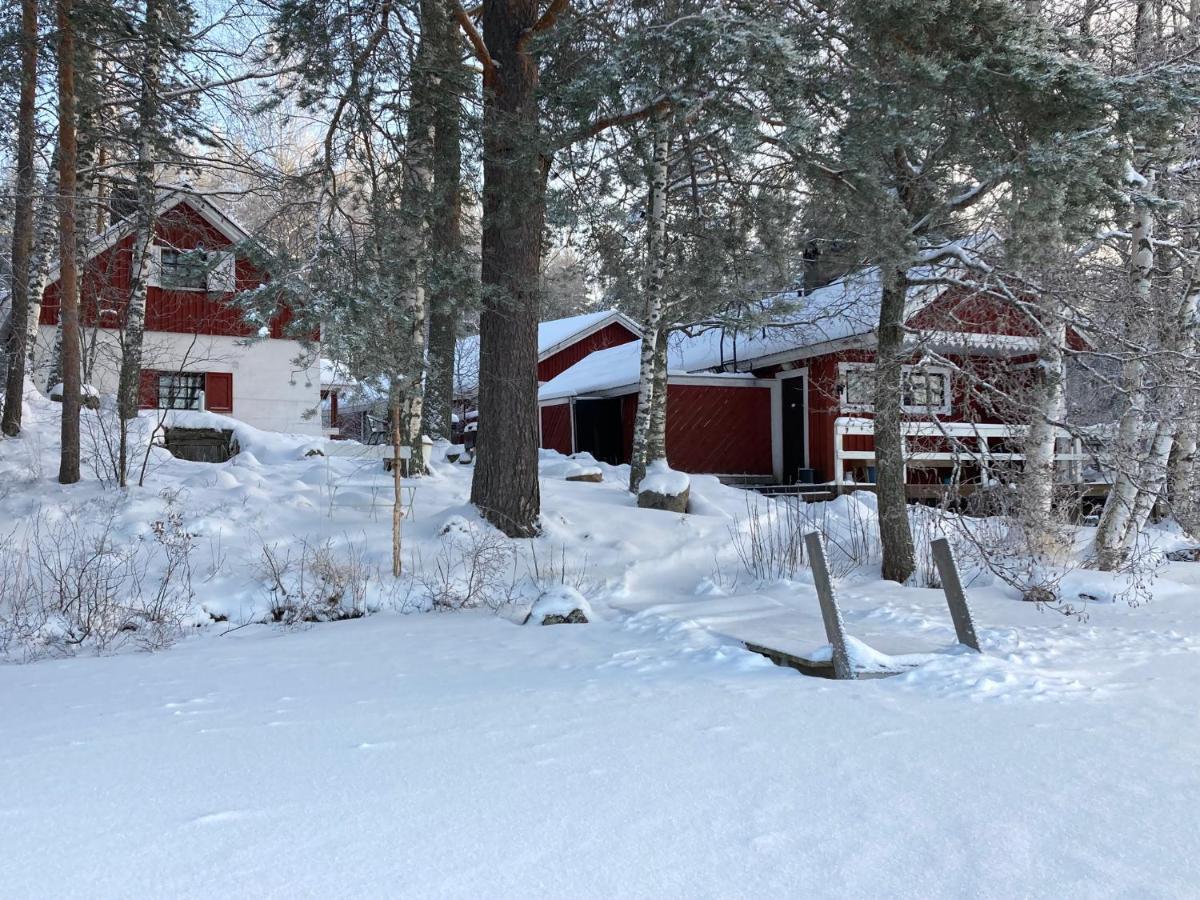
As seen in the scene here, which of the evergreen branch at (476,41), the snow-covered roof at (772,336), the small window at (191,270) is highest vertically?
the evergreen branch at (476,41)

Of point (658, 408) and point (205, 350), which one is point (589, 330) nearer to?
point (205, 350)

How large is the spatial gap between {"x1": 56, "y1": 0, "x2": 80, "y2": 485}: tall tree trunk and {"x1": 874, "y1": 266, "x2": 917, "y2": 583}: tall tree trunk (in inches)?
315

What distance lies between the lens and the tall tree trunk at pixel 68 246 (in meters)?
9.05

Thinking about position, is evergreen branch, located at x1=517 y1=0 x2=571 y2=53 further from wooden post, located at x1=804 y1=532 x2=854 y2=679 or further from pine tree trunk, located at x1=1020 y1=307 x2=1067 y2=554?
wooden post, located at x1=804 y1=532 x2=854 y2=679

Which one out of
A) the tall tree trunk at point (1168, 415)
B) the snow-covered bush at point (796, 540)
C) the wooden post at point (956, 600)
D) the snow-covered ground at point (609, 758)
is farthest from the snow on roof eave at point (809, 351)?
the wooden post at point (956, 600)

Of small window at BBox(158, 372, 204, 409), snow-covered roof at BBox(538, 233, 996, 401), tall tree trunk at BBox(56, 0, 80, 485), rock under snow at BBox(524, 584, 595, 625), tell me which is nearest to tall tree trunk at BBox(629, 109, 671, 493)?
snow-covered roof at BBox(538, 233, 996, 401)

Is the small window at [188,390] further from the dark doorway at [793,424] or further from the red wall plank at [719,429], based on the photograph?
the dark doorway at [793,424]

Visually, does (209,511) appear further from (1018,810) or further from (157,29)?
(1018,810)

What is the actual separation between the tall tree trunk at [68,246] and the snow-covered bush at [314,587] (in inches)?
143

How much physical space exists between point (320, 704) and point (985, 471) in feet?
20.1

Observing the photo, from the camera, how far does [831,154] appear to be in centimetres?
762

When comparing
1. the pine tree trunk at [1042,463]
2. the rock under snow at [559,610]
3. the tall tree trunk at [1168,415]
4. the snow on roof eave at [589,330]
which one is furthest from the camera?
the snow on roof eave at [589,330]

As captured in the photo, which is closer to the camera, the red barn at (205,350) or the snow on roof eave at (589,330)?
the red barn at (205,350)

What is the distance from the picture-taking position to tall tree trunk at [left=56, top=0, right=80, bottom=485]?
9.05 m
